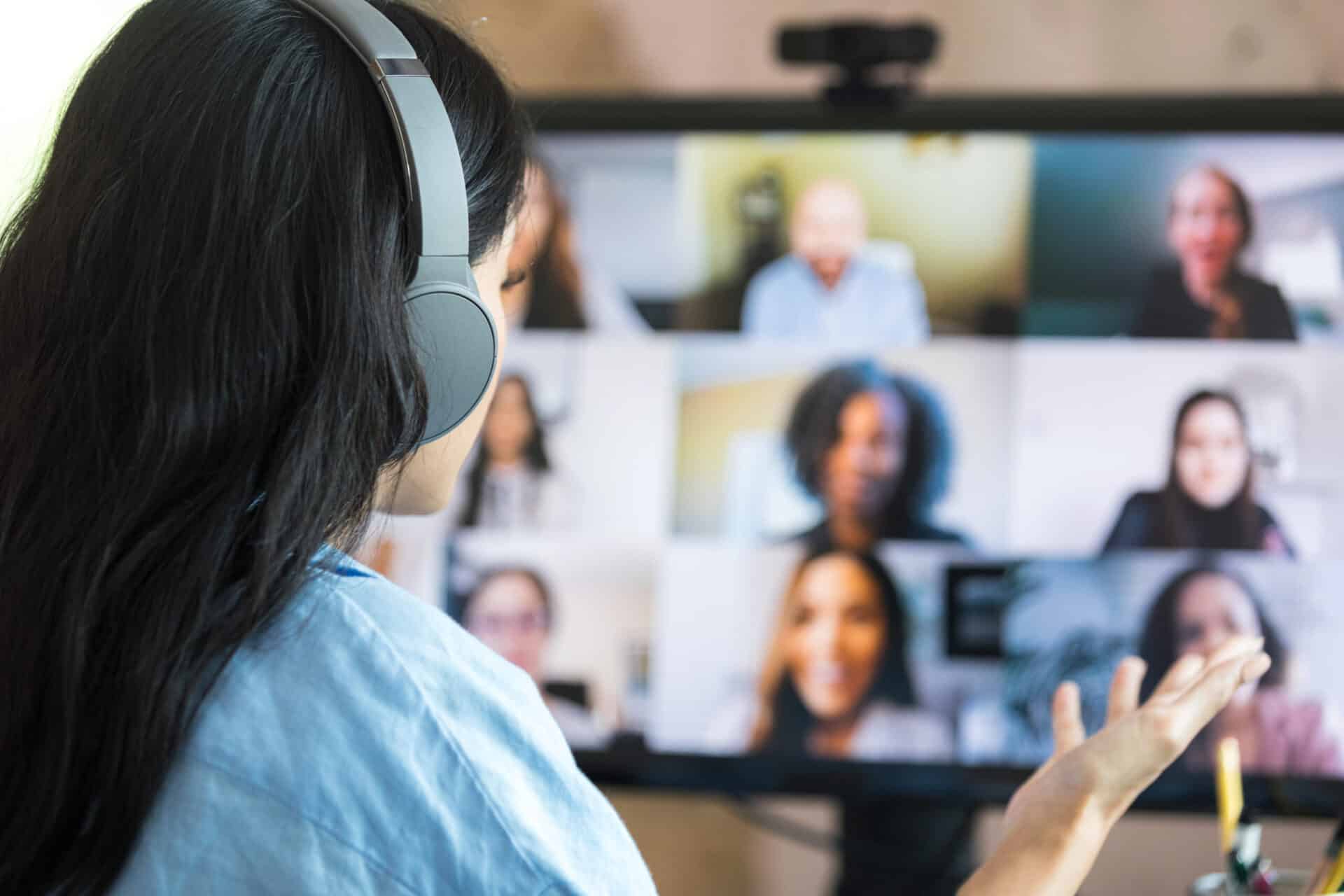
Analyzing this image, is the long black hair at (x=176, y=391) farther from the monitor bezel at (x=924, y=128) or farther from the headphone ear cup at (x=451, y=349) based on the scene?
the monitor bezel at (x=924, y=128)

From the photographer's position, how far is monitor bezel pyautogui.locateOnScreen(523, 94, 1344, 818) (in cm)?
102

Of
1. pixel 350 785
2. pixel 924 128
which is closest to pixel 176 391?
pixel 350 785

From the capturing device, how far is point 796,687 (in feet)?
3.51

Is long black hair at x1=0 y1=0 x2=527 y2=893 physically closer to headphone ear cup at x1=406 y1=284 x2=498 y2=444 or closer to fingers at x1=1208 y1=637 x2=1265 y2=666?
headphone ear cup at x1=406 y1=284 x2=498 y2=444

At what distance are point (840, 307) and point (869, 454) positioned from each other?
13 centimetres

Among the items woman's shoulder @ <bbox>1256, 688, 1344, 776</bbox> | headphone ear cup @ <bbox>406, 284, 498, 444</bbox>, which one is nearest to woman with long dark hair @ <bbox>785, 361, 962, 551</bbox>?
woman's shoulder @ <bbox>1256, 688, 1344, 776</bbox>

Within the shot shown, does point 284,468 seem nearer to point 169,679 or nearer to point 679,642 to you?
point 169,679

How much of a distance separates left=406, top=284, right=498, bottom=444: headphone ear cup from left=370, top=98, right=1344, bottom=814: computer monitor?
1.80 feet

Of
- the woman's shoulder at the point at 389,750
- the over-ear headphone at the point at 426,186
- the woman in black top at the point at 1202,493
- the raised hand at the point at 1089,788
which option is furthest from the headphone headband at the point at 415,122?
the woman in black top at the point at 1202,493

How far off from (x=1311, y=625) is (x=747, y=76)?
758 mm

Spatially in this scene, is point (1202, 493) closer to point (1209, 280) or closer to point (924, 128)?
point (1209, 280)

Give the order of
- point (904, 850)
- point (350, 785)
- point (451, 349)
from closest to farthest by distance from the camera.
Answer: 1. point (350, 785)
2. point (451, 349)
3. point (904, 850)

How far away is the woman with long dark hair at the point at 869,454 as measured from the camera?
1.06 meters

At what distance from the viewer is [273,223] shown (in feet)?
1.53
